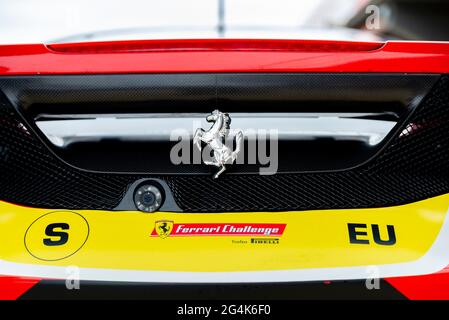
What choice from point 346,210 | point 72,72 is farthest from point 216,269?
point 72,72

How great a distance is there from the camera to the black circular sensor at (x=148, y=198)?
1604 millimetres

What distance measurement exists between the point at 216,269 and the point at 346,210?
386 millimetres

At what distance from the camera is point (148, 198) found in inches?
63.6

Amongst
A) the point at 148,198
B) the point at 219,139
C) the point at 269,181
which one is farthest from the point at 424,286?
the point at 148,198

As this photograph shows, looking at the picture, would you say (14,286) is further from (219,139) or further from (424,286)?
(424,286)

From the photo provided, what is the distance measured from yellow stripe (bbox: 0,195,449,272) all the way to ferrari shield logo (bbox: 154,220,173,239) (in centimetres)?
1

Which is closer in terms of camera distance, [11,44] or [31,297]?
[31,297]

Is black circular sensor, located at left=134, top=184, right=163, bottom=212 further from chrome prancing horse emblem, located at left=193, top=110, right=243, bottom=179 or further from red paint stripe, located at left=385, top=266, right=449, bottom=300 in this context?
red paint stripe, located at left=385, top=266, right=449, bottom=300

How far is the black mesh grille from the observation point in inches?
63.2

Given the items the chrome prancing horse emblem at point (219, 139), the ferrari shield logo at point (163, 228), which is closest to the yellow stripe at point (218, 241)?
the ferrari shield logo at point (163, 228)

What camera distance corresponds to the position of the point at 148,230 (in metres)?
1.57

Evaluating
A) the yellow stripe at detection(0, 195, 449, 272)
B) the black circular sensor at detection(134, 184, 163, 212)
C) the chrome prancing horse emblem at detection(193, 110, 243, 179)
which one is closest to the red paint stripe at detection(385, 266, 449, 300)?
the yellow stripe at detection(0, 195, 449, 272)

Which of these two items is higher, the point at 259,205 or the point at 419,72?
the point at 419,72
